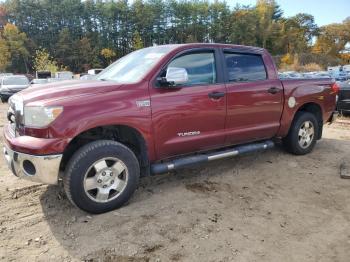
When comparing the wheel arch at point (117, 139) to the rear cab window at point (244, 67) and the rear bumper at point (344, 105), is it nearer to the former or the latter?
the rear cab window at point (244, 67)

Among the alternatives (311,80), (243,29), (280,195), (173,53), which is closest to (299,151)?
(311,80)

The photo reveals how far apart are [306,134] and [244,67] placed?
6.29 feet

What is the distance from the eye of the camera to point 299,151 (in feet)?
19.6

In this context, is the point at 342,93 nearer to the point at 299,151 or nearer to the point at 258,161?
the point at 299,151

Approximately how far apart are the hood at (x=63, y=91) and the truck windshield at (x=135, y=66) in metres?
0.32

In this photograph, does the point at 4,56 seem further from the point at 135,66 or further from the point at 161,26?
the point at 135,66

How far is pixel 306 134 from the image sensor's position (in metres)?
6.05

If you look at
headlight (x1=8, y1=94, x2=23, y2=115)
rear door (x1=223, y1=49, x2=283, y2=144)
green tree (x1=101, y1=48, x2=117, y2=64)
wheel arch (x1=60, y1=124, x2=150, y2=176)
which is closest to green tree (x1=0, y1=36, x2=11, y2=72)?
green tree (x1=101, y1=48, x2=117, y2=64)

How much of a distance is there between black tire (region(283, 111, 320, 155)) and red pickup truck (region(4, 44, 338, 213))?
13.4 inches

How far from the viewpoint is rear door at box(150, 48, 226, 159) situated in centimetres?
407

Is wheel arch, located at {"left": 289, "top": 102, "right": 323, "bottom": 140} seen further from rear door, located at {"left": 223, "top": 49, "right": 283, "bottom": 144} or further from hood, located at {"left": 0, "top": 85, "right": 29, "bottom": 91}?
hood, located at {"left": 0, "top": 85, "right": 29, "bottom": 91}

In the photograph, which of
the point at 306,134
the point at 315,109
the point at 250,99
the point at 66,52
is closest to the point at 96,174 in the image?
the point at 250,99

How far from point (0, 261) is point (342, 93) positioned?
9.70 m

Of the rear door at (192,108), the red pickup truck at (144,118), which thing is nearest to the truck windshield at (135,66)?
the red pickup truck at (144,118)
